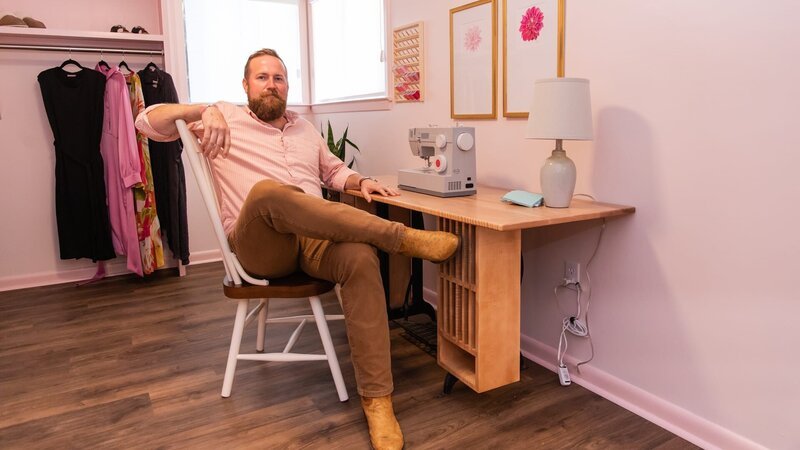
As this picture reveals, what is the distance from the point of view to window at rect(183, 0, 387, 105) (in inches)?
152

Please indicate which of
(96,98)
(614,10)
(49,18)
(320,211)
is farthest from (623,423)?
(49,18)

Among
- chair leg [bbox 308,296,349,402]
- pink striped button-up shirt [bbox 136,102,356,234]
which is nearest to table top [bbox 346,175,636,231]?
pink striped button-up shirt [bbox 136,102,356,234]

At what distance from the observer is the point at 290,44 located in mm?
4457

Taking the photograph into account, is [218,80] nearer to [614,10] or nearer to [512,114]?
[512,114]

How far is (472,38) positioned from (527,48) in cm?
38

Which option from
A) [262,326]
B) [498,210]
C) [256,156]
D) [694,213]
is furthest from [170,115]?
[694,213]

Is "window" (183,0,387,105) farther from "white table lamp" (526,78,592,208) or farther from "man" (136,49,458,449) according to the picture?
"white table lamp" (526,78,592,208)

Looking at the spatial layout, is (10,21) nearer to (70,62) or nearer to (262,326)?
(70,62)

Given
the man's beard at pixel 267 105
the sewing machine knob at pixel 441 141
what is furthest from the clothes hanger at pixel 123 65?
the sewing machine knob at pixel 441 141

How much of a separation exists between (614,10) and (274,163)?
1.35m

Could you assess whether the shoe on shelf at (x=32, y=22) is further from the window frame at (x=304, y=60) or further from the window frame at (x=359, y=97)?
the window frame at (x=359, y=97)

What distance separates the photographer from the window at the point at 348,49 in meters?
3.62

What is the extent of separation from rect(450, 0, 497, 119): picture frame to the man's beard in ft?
2.83

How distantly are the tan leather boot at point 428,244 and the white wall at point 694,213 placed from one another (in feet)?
1.91
